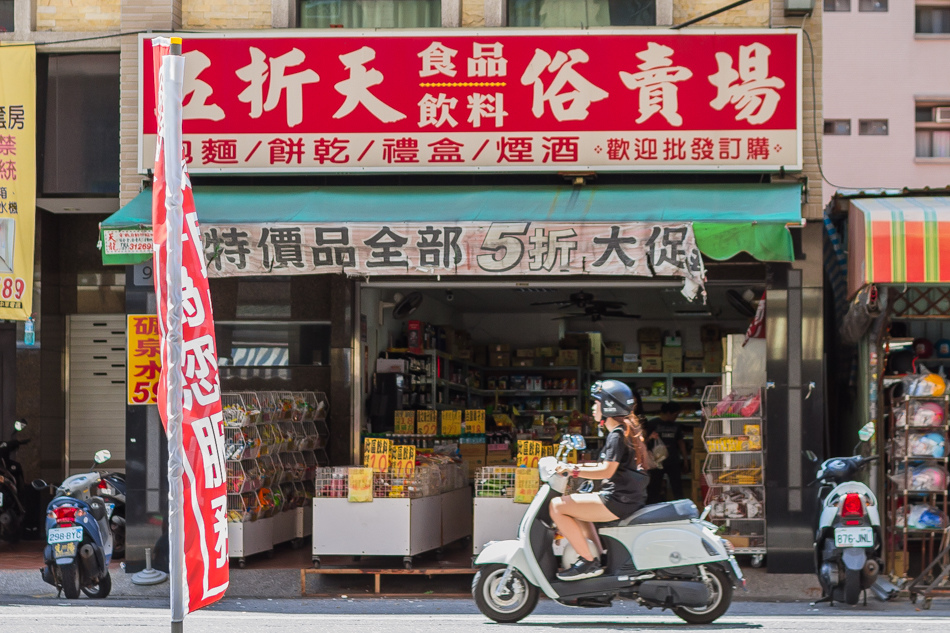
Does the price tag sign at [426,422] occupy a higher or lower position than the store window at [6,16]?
lower

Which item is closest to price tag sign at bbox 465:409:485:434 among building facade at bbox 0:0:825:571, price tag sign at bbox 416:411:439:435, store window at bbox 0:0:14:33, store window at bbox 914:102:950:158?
price tag sign at bbox 416:411:439:435

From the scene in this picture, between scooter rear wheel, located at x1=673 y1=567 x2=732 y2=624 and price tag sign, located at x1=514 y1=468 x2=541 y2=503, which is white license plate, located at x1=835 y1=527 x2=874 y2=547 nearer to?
scooter rear wheel, located at x1=673 y1=567 x2=732 y2=624

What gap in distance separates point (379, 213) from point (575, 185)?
6.54ft

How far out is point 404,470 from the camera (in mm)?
12227

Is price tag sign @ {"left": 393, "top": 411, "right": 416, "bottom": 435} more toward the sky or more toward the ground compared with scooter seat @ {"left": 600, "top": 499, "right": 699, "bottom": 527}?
more toward the sky

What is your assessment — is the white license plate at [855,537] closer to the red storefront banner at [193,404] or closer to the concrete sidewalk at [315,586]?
the concrete sidewalk at [315,586]

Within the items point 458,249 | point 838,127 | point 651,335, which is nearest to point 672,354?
point 651,335

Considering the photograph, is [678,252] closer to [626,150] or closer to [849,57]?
[626,150]

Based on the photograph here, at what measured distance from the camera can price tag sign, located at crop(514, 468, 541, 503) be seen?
38.8 ft

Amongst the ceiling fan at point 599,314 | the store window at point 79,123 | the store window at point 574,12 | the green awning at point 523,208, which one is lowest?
the ceiling fan at point 599,314

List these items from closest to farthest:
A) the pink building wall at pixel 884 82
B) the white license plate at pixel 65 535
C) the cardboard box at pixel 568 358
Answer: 1. the white license plate at pixel 65 535
2. the cardboard box at pixel 568 358
3. the pink building wall at pixel 884 82

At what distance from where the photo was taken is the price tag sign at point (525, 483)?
11836 millimetres

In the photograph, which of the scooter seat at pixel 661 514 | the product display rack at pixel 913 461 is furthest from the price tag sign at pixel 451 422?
the scooter seat at pixel 661 514

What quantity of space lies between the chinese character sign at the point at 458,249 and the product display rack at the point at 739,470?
78.0 inches
